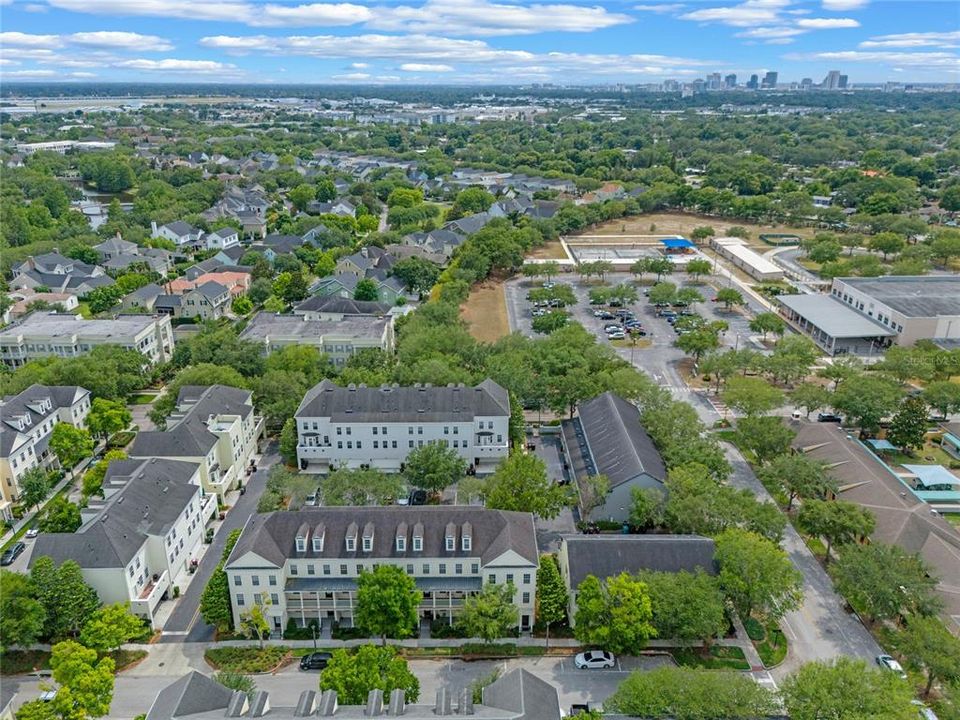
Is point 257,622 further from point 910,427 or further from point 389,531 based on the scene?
point 910,427

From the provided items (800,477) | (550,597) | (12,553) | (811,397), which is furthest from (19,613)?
(811,397)

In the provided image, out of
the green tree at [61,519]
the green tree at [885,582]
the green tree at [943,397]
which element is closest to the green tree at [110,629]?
the green tree at [61,519]

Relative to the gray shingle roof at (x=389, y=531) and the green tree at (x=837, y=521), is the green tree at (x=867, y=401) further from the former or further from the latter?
the gray shingle roof at (x=389, y=531)

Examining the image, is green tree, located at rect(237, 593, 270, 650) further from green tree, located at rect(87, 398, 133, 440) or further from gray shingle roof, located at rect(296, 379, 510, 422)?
green tree, located at rect(87, 398, 133, 440)

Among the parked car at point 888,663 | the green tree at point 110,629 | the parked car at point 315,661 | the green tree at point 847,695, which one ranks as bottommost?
the parked car at point 315,661

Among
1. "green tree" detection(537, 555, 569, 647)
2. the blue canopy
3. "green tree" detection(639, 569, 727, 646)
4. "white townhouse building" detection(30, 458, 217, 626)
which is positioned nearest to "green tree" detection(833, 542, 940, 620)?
"green tree" detection(639, 569, 727, 646)

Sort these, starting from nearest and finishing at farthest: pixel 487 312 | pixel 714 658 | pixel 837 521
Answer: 1. pixel 714 658
2. pixel 837 521
3. pixel 487 312
